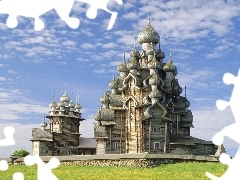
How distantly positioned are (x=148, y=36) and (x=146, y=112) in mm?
10856

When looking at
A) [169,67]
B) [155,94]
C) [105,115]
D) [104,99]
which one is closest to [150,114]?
[155,94]

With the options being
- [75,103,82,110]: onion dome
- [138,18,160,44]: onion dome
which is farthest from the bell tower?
[138,18,160,44]: onion dome

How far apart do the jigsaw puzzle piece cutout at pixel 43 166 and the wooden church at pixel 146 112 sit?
114 feet

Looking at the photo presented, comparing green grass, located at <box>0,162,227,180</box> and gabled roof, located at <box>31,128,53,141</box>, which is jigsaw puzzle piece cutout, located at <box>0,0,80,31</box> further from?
gabled roof, located at <box>31,128,53,141</box>

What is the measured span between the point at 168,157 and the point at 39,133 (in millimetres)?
25617

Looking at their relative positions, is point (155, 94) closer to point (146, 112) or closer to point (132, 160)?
point (146, 112)

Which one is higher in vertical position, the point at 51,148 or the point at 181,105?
the point at 181,105

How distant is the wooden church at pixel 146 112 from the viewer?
41656mm

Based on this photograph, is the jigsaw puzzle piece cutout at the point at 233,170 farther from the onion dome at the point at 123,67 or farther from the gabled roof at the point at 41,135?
the gabled roof at the point at 41,135

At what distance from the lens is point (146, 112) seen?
4128 cm

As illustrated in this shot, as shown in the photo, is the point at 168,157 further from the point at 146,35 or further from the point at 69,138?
the point at 69,138

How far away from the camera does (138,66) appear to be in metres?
44.9

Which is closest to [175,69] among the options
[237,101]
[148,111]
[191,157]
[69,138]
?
[148,111]

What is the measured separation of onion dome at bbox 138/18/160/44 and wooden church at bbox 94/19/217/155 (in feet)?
0.36
